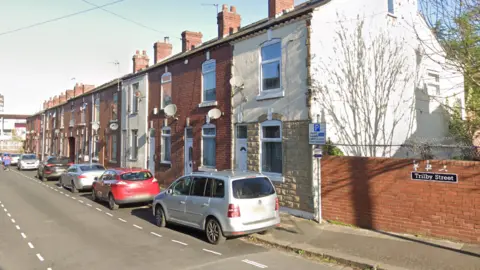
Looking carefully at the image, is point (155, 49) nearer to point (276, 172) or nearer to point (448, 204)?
point (276, 172)

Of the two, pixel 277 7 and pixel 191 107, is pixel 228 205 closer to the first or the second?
pixel 277 7

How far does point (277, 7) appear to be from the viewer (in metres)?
13.2

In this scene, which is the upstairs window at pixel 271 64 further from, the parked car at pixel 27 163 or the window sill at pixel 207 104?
the parked car at pixel 27 163

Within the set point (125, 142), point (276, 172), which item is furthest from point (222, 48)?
point (125, 142)

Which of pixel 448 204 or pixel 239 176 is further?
pixel 239 176

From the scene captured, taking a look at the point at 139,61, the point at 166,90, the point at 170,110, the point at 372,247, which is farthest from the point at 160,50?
the point at 372,247

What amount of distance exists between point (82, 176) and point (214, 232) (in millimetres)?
11502

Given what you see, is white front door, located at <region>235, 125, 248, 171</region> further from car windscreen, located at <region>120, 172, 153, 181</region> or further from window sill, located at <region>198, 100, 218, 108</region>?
car windscreen, located at <region>120, 172, 153, 181</region>

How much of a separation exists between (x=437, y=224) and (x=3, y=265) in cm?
920

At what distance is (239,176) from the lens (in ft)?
27.9

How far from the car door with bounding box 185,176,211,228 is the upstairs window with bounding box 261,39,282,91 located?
15.3ft

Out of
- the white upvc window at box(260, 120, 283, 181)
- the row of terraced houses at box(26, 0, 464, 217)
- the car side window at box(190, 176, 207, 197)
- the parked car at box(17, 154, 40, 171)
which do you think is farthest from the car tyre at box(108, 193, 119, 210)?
the parked car at box(17, 154, 40, 171)

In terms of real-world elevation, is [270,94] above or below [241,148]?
above

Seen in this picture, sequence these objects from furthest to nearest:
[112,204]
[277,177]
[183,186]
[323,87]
Answer: [112,204] → [277,177] → [323,87] → [183,186]
